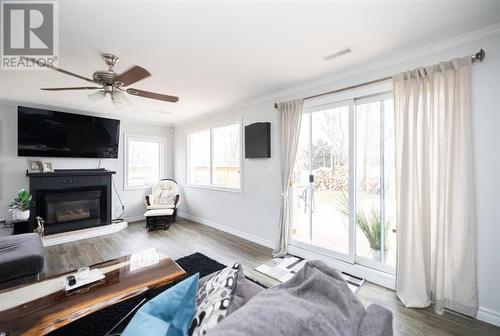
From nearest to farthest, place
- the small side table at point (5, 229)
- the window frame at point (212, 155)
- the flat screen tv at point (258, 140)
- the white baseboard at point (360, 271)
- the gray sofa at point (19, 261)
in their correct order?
the gray sofa at point (19, 261), the white baseboard at point (360, 271), the flat screen tv at point (258, 140), the small side table at point (5, 229), the window frame at point (212, 155)

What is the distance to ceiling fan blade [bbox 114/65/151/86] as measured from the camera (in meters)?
1.87

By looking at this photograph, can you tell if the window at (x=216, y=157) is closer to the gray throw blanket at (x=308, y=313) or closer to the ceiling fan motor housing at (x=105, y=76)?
the ceiling fan motor housing at (x=105, y=76)

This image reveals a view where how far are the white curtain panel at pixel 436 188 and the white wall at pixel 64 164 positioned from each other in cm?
522

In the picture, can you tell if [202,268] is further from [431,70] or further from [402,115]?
[431,70]

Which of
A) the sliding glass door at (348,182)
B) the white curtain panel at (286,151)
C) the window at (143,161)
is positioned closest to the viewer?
the sliding glass door at (348,182)

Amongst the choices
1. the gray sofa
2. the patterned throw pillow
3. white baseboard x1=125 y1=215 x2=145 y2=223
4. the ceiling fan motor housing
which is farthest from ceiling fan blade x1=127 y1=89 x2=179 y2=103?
white baseboard x1=125 y1=215 x2=145 y2=223

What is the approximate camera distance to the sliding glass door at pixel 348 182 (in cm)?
254

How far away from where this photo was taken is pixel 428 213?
2105mm

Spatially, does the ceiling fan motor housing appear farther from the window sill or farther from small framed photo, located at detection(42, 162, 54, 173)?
small framed photo, located at detection(42, 162, 54, 173)

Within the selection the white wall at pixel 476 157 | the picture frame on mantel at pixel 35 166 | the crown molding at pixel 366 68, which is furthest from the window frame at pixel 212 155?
the picture frame on mantel at pixel 35 166

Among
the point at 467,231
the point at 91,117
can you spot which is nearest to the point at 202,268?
the point at 467,231

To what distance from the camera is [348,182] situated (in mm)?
2768

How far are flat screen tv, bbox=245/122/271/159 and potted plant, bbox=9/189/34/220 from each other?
12.3ft

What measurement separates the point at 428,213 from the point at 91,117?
18.4 ft
